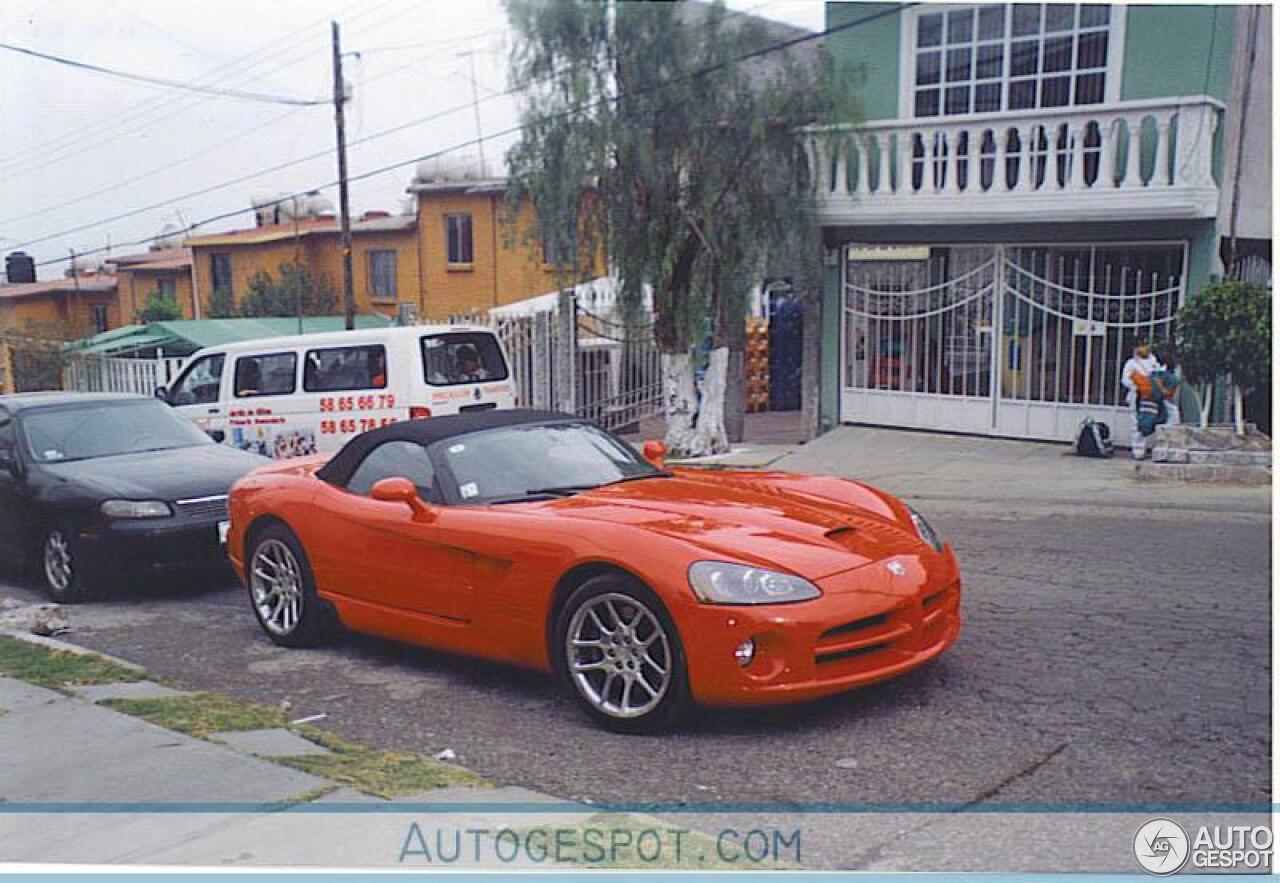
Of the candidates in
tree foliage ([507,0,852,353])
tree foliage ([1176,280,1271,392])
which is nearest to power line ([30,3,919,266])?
tree foliage ([507,0,852,353])

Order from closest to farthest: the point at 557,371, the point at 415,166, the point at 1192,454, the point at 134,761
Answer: the point at 134,761
the point at 415,166
the point at 557,371
the point at 1192,454

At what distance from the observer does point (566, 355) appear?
8.13 meters

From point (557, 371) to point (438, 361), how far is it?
1414 mm

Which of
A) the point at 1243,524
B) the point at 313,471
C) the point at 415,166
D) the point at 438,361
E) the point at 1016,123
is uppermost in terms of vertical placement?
the point at 1016,123

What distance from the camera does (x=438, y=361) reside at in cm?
679

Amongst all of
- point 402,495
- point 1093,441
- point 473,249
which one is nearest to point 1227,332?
point 1093,441

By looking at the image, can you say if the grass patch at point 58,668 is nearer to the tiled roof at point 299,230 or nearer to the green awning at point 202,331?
the green awning at point 202,331

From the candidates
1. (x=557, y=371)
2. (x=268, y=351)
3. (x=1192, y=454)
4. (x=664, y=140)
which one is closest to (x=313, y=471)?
(x=268, y=351)

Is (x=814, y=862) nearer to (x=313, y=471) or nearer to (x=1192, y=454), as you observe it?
(x=313, y=471)

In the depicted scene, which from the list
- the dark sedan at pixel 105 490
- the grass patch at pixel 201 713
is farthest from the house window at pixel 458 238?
the dark sedan at pixel 105 490

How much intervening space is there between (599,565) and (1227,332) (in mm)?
8197

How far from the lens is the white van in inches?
262

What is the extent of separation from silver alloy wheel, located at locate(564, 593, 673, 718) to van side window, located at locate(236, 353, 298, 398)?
2672 mm

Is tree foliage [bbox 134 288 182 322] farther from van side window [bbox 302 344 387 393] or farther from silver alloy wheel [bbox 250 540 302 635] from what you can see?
silver alloy wheel [bbox 250 540 302 635]
